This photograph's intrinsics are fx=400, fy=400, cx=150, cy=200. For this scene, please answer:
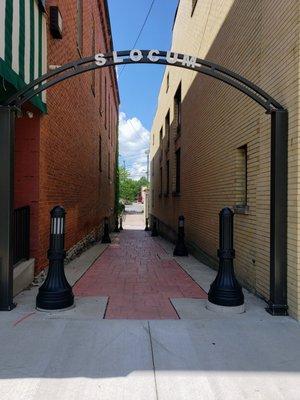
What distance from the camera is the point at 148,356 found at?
12.0 feet

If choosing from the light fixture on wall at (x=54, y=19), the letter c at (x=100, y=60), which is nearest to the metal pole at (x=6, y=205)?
the letter c at (x=100, y=60)

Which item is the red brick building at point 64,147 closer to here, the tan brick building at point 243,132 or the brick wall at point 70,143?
the brick wall at point 70,143

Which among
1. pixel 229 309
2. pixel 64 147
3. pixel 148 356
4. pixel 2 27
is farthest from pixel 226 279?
pixel 64 147

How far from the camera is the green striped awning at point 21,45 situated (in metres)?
5.05

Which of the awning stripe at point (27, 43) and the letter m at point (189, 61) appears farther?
the awning stripe at point (27, 43)

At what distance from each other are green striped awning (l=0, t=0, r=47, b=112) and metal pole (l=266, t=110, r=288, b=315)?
3.43m

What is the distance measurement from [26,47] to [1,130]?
169 cm

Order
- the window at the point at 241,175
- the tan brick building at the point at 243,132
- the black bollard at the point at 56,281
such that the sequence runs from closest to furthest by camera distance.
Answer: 1. the tan brick building at the point at 243,132
2. the black bollard at the point at 56,281
3. the window at the point at 241,175

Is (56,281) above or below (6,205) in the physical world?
below

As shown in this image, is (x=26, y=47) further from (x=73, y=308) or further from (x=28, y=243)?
(x=73, y=308)

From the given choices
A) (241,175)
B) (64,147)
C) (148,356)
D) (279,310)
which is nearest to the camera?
(148,356)

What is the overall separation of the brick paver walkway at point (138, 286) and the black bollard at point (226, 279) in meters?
0.61

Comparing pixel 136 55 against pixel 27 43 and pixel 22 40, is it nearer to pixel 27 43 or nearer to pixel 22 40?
pixel 22 40

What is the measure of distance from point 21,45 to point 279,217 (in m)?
4.24
